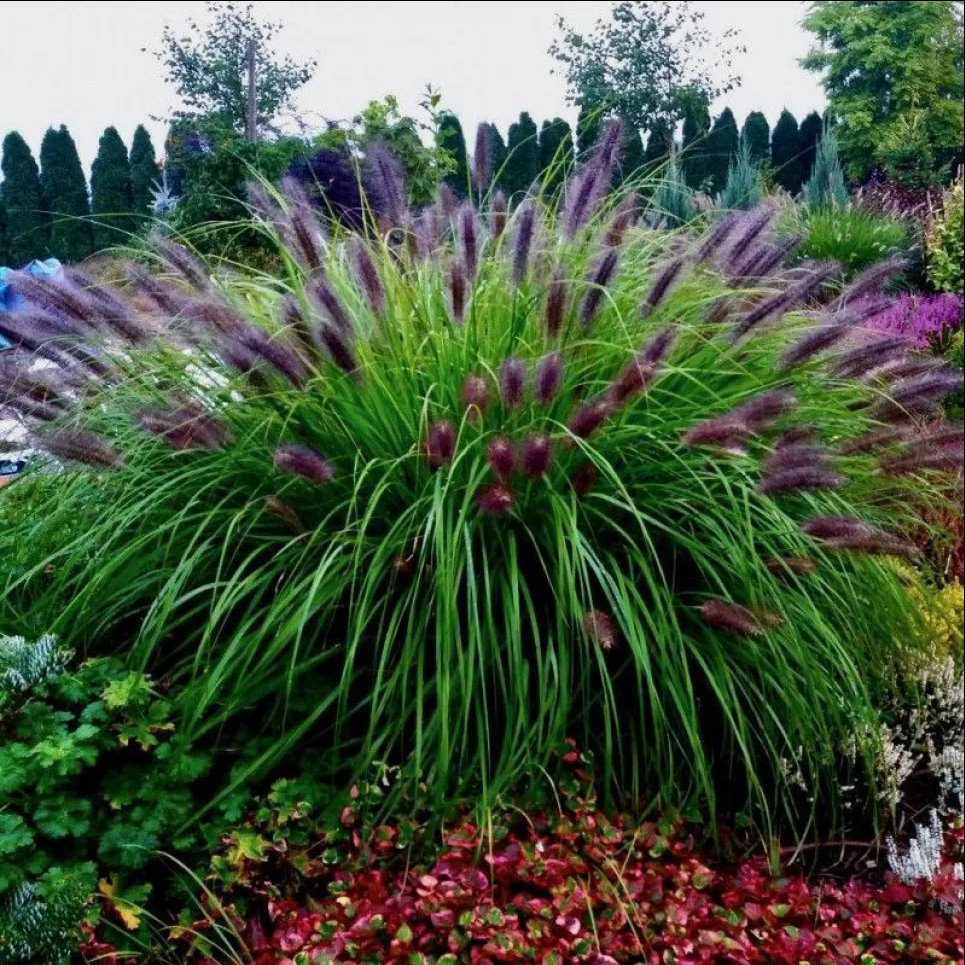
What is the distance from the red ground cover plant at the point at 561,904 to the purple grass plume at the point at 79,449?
0.76 m

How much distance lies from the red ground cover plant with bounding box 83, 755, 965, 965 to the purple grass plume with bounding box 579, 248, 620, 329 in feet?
3.08

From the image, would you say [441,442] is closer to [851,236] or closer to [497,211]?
[497,211]

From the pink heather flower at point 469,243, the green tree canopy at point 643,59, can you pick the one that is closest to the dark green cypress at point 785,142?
the green tree canopy at point 643,59

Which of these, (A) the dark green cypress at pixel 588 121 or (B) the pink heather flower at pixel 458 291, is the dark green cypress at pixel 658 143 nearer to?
(A) the dark green cypress at pixel 588 121

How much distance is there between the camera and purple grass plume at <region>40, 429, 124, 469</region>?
77.5 inches

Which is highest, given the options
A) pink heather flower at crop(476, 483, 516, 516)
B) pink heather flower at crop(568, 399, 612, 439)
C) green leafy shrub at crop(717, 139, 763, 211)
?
green leafy shrub at crop(717, 139, 763, 211)

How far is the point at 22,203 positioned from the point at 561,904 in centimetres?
267

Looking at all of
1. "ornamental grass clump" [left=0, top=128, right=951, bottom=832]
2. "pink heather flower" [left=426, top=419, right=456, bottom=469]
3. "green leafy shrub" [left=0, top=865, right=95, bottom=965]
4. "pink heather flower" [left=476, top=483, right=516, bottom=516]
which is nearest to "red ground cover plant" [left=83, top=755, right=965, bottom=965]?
"ornamental grass clump" [left=0, top=128, right=951, bottom=832]

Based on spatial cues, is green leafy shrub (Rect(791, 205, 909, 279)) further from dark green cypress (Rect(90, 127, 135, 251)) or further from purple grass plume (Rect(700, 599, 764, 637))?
purple grass plume (Rect(700, 599, 764, 637))

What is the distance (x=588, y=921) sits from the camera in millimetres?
1714

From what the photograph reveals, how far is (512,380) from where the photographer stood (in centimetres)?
183

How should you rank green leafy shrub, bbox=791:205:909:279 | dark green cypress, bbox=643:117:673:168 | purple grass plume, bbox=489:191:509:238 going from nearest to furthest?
purple grass plume, bbox=489:191:509:238
dark green cypress, bbox=643:117:673:168
green leafy shrub, bbox=791:205:909:279

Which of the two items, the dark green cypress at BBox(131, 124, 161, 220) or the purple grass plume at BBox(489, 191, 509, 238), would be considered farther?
the dark green cypress at BBox(131, 124, 161, 220)

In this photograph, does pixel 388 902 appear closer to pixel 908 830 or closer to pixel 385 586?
pixel 385 586
